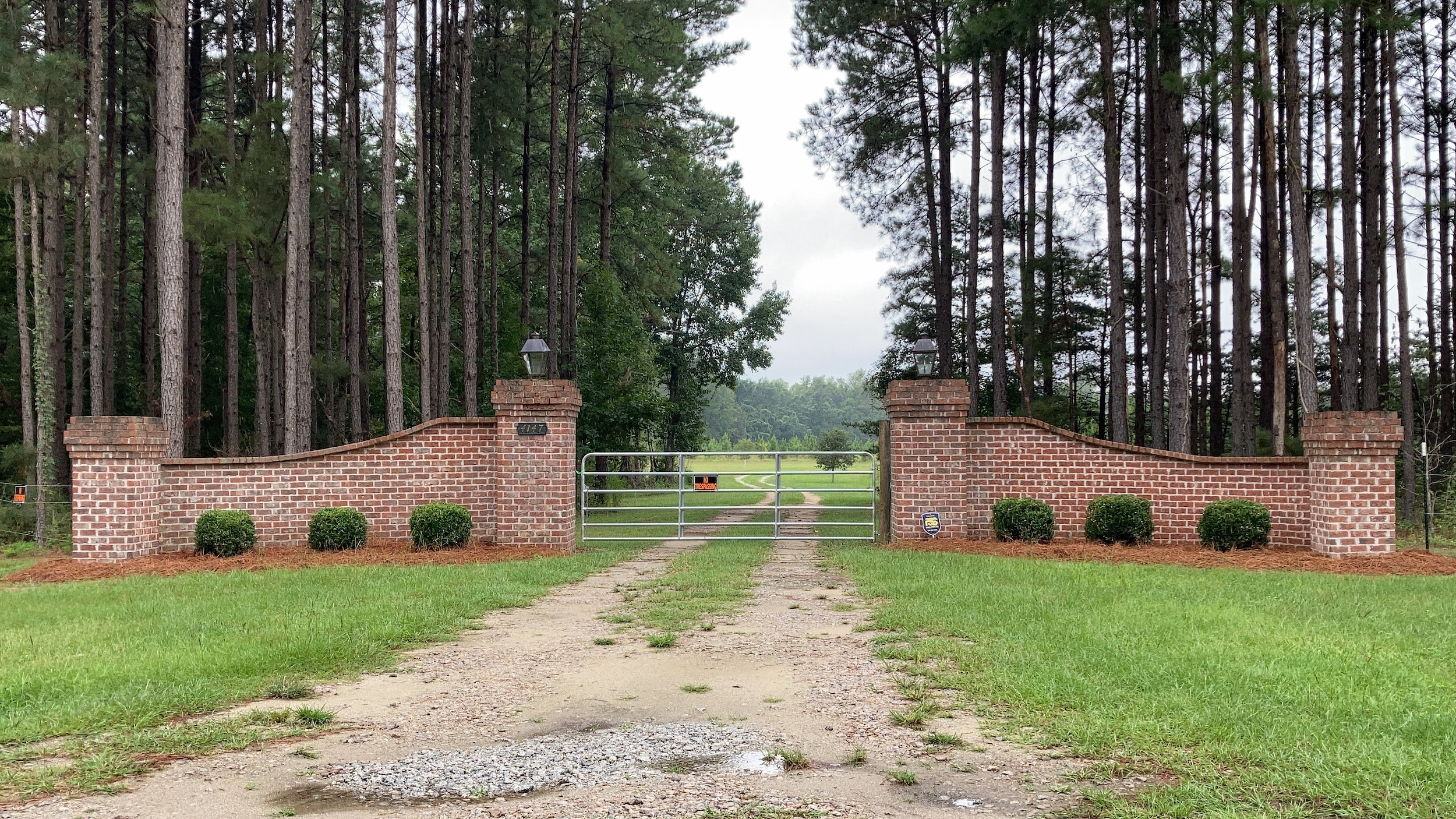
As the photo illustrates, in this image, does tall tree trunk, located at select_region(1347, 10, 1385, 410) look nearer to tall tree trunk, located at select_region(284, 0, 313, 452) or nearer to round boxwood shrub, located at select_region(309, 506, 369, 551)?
round boxwood shrub, located at select_region(309, 506, 369, 551)

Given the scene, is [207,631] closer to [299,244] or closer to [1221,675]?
[1221,675]

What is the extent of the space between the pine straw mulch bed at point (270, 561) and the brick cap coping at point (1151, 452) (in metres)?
5.97

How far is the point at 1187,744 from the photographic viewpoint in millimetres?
4039

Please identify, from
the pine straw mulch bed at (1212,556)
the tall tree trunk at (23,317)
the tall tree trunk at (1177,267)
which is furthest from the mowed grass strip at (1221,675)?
the tall tree trunk at (23,317)

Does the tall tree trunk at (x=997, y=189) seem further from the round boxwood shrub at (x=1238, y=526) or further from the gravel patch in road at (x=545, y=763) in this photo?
the gravel patch in road at (x=545, y=763)

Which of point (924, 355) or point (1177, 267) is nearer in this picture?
point (924, 355)

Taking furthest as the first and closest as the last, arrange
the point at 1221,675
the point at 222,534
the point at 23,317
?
1. the point at 23,317
2. the point at 222,534
3. the point at 1221,675

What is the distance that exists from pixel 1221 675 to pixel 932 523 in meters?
7.26

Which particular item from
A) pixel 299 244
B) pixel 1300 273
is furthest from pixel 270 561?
pixel 1300 273

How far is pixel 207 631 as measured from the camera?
22.0 feet

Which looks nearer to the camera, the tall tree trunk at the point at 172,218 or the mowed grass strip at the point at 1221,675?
the mowed grass strip at the point at 1221,675

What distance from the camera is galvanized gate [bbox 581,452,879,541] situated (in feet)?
43.1

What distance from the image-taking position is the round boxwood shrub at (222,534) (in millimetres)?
11375

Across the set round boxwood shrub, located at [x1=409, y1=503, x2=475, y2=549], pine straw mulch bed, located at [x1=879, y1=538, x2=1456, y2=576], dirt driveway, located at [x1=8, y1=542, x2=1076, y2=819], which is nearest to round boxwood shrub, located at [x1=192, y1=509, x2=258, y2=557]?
round boxwood shrub, located at [x1=409, y1=503, x2=475, y2=549]
